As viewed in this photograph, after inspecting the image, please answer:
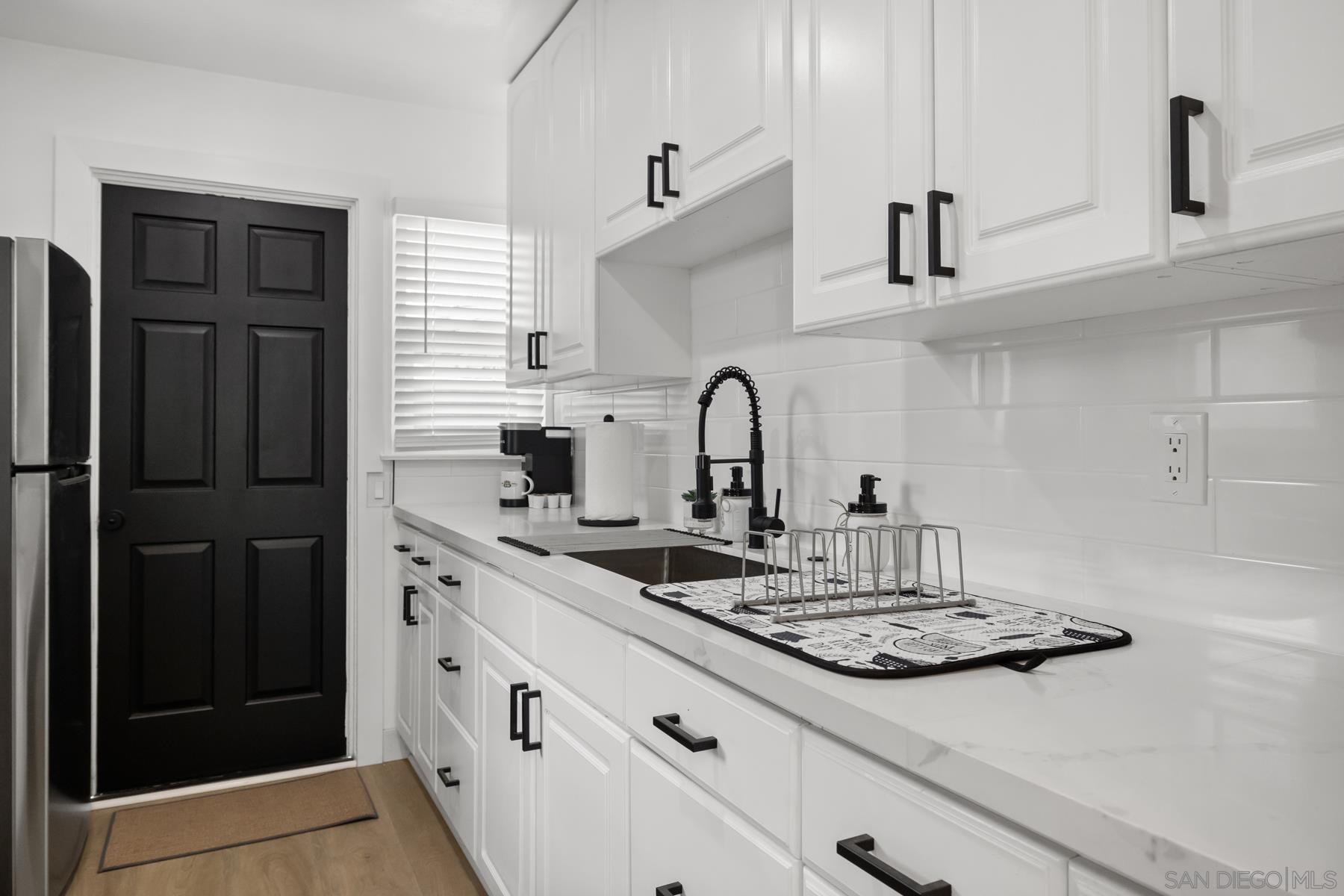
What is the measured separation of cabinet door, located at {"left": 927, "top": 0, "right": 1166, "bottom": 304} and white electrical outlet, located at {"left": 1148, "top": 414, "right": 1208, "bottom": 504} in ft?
1.13

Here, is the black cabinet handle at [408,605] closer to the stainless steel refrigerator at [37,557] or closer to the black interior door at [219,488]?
the black interior door at [219,488]

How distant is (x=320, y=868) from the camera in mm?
2455

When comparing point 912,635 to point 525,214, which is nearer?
point 912,635

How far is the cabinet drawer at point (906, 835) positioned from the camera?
66cm

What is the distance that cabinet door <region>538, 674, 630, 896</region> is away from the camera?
1391 millimetres

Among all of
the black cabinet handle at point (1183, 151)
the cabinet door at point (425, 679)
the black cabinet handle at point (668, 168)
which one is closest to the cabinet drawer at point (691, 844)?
the black cabinet handle at point (1183, 151)

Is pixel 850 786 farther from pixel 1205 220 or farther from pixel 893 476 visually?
pixel 893 476

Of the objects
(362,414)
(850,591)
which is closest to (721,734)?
(850,591)

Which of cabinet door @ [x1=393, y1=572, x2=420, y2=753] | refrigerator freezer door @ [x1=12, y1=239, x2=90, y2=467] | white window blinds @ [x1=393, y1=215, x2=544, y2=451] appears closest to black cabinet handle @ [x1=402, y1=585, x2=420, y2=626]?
cabinet door @ [x1=393, y1=572, x2=420, y2=753]

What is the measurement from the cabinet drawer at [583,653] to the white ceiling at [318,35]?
185cm

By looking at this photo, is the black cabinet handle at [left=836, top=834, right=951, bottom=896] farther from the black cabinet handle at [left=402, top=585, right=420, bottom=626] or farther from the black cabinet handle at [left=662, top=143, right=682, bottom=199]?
the black cabinet handle at [left=402, top=585, right=420, bottom=626]

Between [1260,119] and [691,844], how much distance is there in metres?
1.07

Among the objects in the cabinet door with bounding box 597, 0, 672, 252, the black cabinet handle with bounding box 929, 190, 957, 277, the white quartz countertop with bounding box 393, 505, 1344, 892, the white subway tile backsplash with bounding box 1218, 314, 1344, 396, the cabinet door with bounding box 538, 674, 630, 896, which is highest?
the cabinet door with bounding box 597, 0, 672, 252

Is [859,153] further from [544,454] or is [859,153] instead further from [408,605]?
[408,605]
